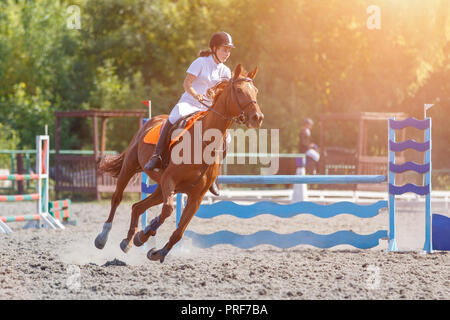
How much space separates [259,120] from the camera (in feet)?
18.7

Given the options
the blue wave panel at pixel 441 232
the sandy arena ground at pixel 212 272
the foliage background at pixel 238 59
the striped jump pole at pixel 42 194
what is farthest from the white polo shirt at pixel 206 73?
the foliage background at pixel 238 59

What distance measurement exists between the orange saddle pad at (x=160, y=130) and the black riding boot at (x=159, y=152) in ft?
0.36

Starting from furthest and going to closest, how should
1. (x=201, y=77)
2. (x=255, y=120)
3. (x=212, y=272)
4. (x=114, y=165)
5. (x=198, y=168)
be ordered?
1. (x=114, y=165)
2. (x=201, y=77)
3. (x=198, y=168)
4. (x=212, y=272)
5. (x=255, y=120)

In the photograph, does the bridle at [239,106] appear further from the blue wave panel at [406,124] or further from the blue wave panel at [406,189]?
the blue wave panel at [406,189]

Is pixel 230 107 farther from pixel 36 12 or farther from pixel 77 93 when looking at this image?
pixel 36 12

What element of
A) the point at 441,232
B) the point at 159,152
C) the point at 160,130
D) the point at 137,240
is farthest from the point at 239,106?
the point at 441,232

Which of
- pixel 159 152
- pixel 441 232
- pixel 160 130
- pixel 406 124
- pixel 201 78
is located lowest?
pixel 441 232

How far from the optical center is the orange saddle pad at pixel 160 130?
6.68 meters

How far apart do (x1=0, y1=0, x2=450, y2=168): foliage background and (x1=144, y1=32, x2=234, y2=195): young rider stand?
45.7 ft

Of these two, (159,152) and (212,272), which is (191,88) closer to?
(159,152)

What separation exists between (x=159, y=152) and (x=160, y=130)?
0.41 metres

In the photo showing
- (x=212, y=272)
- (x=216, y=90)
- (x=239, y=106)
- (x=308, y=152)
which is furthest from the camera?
(x=308, y=152)

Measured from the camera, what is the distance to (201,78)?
22.7ft

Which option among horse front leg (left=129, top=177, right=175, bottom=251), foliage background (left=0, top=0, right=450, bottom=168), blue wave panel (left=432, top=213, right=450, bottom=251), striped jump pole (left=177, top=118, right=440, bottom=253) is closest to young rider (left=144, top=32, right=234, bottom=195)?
horse front leg (left=129, top=177, right=175, bottom=251)
